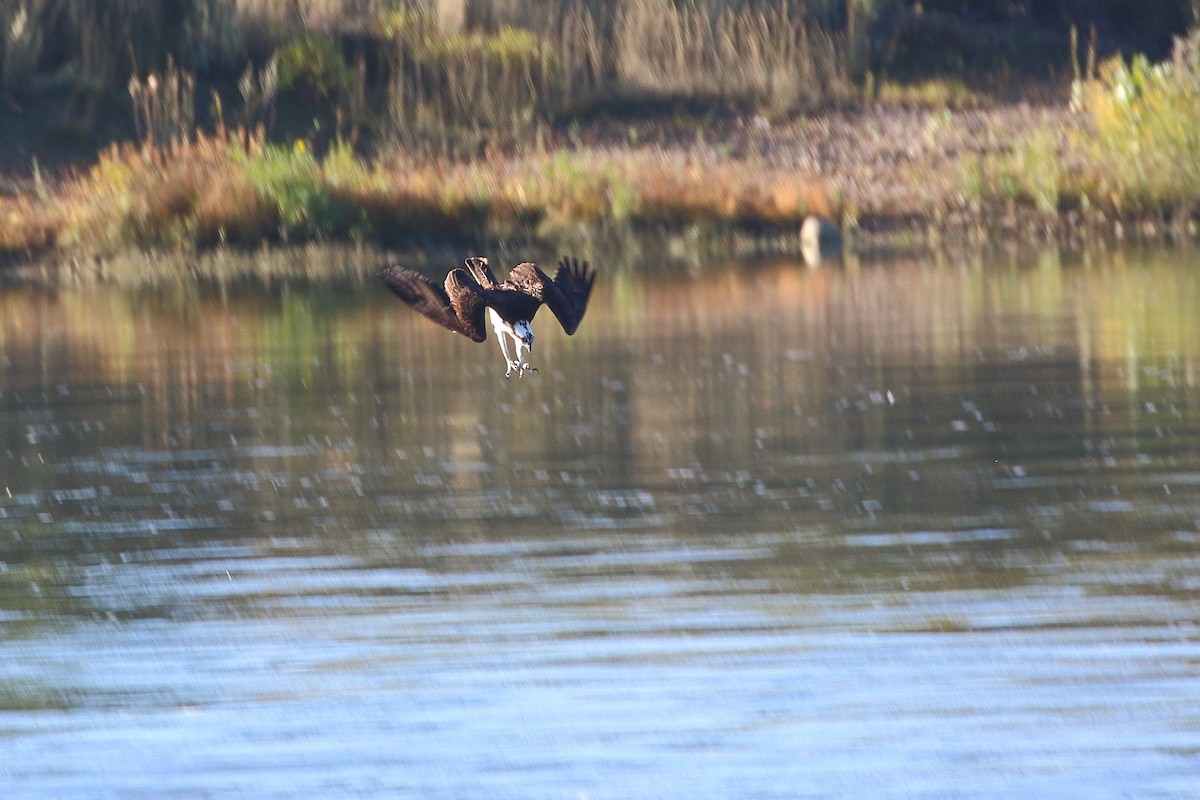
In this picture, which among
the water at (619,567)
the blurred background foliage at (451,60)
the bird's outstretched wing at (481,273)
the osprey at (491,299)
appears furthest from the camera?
the blurred background foliage at (451,60)

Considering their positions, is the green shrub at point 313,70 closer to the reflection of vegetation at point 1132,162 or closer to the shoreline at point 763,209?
the shoreline at point 763,209

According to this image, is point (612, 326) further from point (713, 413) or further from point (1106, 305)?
point (713, 413)

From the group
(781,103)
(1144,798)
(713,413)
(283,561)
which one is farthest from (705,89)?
(1144,798)

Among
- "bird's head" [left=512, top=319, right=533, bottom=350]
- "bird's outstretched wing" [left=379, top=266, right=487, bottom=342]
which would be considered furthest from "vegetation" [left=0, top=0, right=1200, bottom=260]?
"bird's head" [left=512, top=319, right=533, bottom=350]

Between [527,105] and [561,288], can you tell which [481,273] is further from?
[527,105]

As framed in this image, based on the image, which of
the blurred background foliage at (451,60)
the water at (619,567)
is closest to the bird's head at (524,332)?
the water at (619,567)

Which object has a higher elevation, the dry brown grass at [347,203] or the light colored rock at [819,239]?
the dry brown grass at [347,203]

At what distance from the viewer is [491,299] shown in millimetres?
9703

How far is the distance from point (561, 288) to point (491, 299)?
80 cm

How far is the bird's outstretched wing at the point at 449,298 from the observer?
9.82 m

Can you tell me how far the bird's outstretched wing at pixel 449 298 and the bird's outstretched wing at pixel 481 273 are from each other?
0.04m

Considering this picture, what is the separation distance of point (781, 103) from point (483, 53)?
13.4 ft

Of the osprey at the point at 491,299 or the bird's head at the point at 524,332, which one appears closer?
the bird's head at the point at 524,332

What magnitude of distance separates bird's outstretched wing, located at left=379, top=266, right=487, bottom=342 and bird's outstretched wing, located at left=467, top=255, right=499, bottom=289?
0.04 metres
